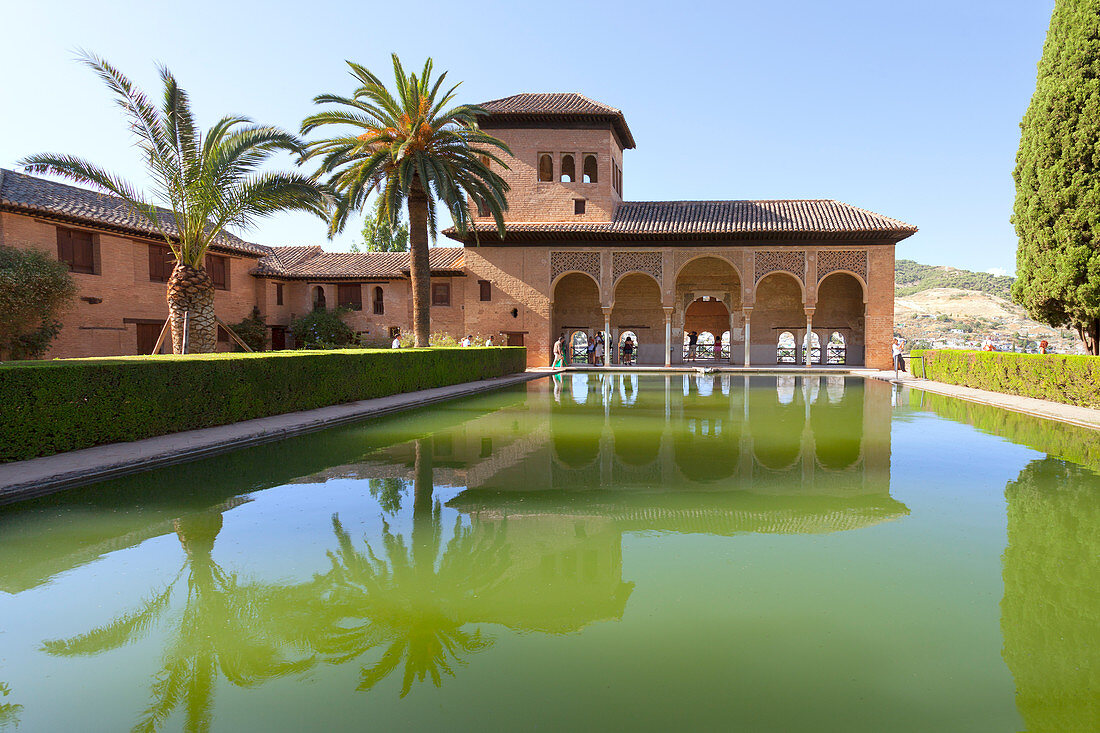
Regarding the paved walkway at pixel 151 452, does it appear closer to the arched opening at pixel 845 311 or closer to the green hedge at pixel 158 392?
the green hedge at pixel 158 392

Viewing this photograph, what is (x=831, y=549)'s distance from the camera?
4.16 metres

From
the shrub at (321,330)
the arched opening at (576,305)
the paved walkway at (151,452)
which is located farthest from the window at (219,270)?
the paved walkway at (151,452)

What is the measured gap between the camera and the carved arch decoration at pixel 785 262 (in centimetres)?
2742

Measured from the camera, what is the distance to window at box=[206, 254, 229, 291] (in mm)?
23719

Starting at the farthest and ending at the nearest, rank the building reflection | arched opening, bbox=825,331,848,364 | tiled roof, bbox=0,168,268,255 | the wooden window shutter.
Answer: arched opening, bbox=825,331,848,364
the wooden window shutter
tiled roof, bbox=0,168,268,255
the building reflection

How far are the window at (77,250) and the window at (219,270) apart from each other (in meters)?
5.35

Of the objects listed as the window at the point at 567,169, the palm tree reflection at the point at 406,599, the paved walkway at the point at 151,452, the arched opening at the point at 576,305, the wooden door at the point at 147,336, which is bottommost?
the palm tree reflection at the point at 406,599

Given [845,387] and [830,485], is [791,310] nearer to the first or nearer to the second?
[845,387]

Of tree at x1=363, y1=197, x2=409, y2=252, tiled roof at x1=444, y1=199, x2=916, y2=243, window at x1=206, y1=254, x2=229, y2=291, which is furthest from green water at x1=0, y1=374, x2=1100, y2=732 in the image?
tree at x1=363, y1=197, x2=409, y2=252

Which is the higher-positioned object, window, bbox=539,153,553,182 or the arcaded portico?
window, bbox=539,153,553,182

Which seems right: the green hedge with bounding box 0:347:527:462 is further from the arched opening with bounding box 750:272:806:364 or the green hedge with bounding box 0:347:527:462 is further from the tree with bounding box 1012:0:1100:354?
the arched opening with bounding box 750:272:806:364

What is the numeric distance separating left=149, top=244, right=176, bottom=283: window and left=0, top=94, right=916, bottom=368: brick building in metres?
3.49

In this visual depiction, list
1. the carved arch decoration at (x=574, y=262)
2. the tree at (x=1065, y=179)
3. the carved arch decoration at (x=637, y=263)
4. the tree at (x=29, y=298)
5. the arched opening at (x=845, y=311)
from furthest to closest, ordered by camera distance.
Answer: the arched opening at (x=845, y=311) < the carved arch decoration at (x=574, y=262) < the carved arch decoration at (x=637, y=263) < the tree at (x=29, y=298) < the tree at (x=1065, y=179)

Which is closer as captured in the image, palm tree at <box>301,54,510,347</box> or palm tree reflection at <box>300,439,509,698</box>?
palm tree reflection at <box>300,439,509,698</box>
